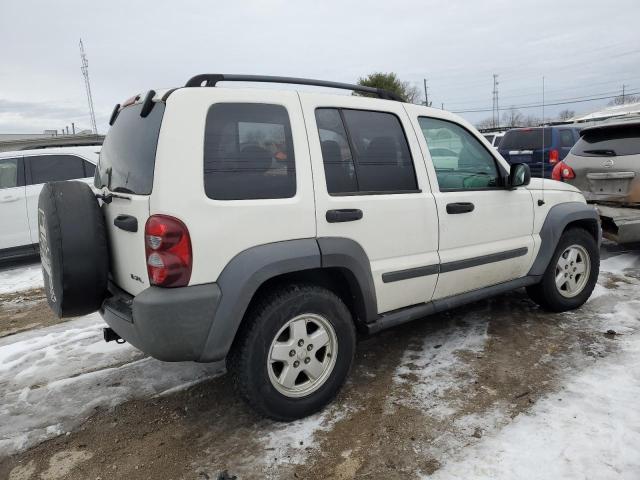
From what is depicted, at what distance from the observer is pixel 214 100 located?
8.36 ft

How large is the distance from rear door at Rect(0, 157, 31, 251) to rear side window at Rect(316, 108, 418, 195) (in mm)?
6148

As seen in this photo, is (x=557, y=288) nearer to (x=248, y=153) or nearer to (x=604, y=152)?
(x=604, y=152)

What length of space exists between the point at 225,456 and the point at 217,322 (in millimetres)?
759

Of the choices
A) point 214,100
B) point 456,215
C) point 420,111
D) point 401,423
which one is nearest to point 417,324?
point 456,215

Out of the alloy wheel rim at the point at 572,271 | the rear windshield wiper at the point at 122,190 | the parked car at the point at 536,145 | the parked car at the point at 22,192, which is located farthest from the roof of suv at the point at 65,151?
the parked car at the point at 536,145

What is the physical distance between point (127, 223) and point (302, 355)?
121 centimetres

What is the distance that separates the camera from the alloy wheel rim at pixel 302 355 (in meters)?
2.73

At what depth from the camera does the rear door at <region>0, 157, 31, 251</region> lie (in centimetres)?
707

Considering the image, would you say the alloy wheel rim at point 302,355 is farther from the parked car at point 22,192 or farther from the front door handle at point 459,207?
the parked car at point 22,192

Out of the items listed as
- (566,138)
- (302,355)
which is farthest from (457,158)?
(566,138)

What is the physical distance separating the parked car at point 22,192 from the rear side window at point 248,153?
Result: 5856mm

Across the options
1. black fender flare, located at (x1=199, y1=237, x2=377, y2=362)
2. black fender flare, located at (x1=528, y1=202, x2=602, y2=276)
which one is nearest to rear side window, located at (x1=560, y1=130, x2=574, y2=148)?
black fender flare, located at (x1=528, y1=202, x2=602, y2=276)

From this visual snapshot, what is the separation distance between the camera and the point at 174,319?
236cm

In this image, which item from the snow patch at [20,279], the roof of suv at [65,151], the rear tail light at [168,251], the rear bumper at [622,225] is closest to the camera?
the rear tail light at [168,251]
